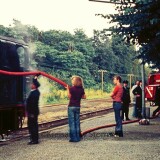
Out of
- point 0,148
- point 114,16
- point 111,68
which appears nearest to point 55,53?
point 111,68

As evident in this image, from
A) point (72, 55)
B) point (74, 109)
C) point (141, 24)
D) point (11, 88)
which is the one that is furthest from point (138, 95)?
point (72, 55)

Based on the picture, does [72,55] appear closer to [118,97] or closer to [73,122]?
[118,97]

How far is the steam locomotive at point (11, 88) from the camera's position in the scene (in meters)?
9.70

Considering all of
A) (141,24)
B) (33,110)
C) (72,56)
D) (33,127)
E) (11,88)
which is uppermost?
(72,56)

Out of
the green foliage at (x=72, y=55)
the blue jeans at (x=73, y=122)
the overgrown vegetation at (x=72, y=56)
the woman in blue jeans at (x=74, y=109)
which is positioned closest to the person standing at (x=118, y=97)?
the woman in blue jeans at (x=74, y=109)

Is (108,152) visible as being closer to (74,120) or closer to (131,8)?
(74,120)

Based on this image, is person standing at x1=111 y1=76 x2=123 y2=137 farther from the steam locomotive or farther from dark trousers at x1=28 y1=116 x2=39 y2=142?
the steam locomotive

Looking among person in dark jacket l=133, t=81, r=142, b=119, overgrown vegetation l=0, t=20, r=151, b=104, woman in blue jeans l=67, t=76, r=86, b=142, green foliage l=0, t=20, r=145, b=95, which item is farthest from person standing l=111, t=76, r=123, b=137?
green foliage l=0, t=20, r=145, b=95

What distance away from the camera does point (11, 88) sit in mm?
10180

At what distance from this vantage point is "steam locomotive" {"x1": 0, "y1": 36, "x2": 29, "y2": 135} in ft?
31.8

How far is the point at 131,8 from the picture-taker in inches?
444

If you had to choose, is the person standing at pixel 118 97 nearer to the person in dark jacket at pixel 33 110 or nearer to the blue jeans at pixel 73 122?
the blue jeans at pixel 73 122

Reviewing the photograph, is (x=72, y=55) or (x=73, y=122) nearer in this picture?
(x=73, y=122)

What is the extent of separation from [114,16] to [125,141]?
15.6 ft
